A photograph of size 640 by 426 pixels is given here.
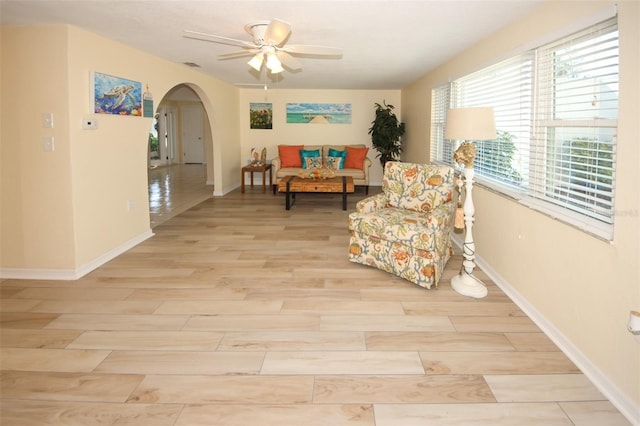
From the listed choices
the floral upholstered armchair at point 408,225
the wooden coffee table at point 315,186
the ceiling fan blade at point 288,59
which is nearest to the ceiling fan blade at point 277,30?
the ceiling fan blade at point 288,59

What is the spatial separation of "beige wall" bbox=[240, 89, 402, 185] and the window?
5322 mm

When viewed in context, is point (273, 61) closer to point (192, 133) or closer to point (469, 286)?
point (469, 286)

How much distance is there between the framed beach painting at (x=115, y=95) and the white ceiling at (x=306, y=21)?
1.31 ft

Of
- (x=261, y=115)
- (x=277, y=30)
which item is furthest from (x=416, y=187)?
(x=261, y=115)

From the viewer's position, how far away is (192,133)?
50.5 feet

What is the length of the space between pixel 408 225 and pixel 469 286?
69 cm

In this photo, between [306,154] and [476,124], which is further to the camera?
[306,154]

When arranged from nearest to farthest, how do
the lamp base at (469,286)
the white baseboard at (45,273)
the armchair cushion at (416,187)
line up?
the lamp base at (469,286) → the white baseboard at (45,273) → the armchair cushion at (416,187)

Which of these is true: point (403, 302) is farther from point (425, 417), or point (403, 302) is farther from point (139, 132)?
point (139, 132)

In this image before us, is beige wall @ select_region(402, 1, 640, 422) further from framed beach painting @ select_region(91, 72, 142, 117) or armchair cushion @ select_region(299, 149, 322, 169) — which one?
armchair cushion @ select_region(299, 149, 322, 169)

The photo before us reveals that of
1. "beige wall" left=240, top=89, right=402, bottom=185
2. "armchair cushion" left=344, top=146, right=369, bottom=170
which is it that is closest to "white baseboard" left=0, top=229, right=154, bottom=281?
"armchair cushion" left=344, top=146, right=369, bottom=170

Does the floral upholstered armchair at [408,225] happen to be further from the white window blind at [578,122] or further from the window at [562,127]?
the white window blind at [578,122]

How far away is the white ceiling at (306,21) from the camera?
10.3 ft

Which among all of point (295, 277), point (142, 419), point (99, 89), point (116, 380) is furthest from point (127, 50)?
point (142, 419)
